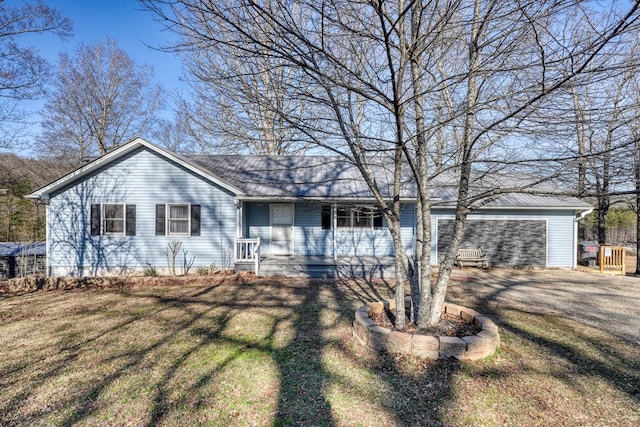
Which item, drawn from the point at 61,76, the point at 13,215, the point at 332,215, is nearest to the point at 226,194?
the point at 332,215

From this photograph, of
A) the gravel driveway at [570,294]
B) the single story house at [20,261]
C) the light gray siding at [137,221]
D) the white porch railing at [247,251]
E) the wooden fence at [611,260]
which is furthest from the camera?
the wooden fence at [611,260]

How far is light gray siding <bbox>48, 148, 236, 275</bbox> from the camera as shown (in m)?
A: 9.73

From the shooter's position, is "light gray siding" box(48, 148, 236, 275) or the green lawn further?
"light gray siding" box(48, 148, 236, 275)

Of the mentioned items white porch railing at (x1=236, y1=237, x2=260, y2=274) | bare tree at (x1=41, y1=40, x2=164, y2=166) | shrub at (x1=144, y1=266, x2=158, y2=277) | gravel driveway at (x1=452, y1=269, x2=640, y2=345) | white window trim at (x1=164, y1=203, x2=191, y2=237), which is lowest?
gravel driveway at (x1=452, y1=269, x2=640, y2=345)

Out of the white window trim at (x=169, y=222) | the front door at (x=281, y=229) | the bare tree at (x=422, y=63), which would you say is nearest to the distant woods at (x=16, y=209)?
the white window trim at (x=169, y=222)

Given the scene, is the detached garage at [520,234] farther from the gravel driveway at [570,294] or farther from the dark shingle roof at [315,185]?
the gravel driveway at [570,294]

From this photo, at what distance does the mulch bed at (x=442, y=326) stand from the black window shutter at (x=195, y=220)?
716cm

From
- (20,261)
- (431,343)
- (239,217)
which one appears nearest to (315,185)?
(239,217)

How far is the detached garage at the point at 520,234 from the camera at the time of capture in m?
11.4

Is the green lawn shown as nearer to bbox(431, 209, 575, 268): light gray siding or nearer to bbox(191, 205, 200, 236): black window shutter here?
bbox(191, 205, 200, 236): black window shutter

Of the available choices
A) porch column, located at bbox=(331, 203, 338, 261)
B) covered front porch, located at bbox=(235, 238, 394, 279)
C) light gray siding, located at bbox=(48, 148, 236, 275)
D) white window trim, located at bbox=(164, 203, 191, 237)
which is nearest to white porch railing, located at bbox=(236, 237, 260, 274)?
covered front porch, located at bbox=(235, 238, 394, 279)

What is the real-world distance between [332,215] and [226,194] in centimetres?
379

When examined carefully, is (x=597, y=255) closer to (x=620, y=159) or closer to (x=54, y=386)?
(x=620, y=159)

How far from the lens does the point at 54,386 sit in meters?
3.32
